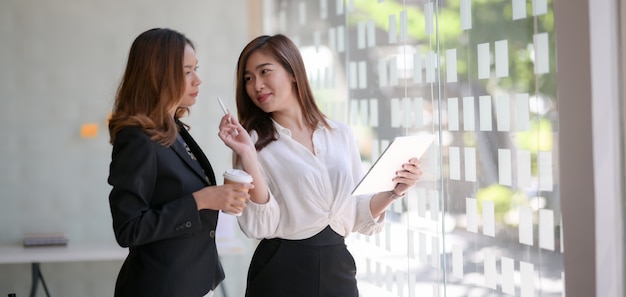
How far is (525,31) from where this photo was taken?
248 cm

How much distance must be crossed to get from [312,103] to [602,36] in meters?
0.96

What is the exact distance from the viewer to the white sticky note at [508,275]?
8.62ft

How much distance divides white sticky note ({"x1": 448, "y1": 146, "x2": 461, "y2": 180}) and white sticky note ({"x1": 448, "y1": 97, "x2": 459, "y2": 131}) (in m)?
0.08

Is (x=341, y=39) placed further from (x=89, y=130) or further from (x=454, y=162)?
(x=89, y=130)

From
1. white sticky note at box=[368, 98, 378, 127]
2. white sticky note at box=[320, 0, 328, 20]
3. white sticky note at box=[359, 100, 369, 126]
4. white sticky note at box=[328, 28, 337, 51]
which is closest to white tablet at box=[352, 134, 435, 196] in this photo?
white sticky note at box=[368, 98, 378, 127]

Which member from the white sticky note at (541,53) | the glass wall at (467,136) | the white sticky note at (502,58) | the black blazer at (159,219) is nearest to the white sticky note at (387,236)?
the glass wall at (467,136)

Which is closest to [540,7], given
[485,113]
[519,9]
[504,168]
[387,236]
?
[519,9]

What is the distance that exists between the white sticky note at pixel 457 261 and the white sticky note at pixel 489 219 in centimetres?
21

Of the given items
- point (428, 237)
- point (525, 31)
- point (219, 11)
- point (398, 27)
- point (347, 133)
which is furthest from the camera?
point (219, 11)

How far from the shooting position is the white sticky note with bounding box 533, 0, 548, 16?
240 cm

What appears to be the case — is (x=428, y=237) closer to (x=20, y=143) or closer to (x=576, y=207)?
(x=576, y=207)

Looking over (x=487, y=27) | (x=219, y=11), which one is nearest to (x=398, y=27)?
(x=487, y=27)

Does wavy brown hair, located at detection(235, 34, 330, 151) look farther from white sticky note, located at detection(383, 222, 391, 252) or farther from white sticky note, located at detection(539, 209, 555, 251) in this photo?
white sticky note, located at detection(383, 222, 391, 252)

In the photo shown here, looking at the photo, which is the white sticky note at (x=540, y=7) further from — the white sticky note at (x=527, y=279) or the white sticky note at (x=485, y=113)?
the white sticky note at (x=527, y=279)
